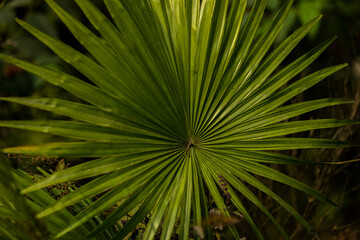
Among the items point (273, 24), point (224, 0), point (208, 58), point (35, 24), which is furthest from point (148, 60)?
point (35, 24)

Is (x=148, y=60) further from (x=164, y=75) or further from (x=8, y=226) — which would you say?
(x=8, y=226)

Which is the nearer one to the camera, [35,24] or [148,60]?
[148,60]

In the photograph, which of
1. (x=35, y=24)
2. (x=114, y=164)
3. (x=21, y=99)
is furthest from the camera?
(x=35, y=24)

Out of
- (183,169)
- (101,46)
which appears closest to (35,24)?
(101,46)

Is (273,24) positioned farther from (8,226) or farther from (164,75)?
(8,226)

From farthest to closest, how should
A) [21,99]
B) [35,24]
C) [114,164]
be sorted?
[35,24] < [114,164] < [21,99]

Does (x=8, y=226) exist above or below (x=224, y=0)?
below

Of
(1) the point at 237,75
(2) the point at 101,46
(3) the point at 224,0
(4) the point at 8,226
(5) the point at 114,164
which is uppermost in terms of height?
(3) the point at 224,0
